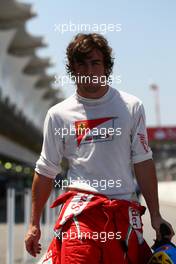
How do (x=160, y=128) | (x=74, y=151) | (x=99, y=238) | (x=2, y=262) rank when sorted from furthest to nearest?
(x=160, y=128), (x=2, y=262), (x=74, y=151), (x=99, y=238)

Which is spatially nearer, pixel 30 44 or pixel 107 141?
pixel 107 141

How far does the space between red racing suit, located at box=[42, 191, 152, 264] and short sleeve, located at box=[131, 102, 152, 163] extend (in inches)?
8.6

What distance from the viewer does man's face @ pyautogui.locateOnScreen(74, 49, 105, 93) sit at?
2.79 metres

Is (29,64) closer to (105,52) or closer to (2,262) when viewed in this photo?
(2,262)

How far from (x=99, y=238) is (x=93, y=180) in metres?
0.28

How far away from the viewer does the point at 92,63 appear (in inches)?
110

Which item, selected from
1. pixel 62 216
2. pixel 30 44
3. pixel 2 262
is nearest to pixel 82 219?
pixel 62 216

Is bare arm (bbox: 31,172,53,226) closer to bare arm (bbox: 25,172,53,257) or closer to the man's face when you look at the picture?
bare arm (bbox: 25,172,53,257)

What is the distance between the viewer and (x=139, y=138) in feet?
9.17

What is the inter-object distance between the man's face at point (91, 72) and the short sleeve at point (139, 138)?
22 cm

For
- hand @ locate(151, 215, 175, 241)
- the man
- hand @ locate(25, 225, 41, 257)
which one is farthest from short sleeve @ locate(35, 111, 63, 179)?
hand @ locate(151, 215, 175, 241)

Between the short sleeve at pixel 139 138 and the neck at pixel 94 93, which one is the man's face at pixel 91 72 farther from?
the short sleeve at pixel 139 138

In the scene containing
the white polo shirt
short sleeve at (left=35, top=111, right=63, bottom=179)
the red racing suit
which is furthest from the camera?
short sleeve at (left=35, top=111, right=63, bottom=179)

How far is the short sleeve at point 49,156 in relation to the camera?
2.85 metres
